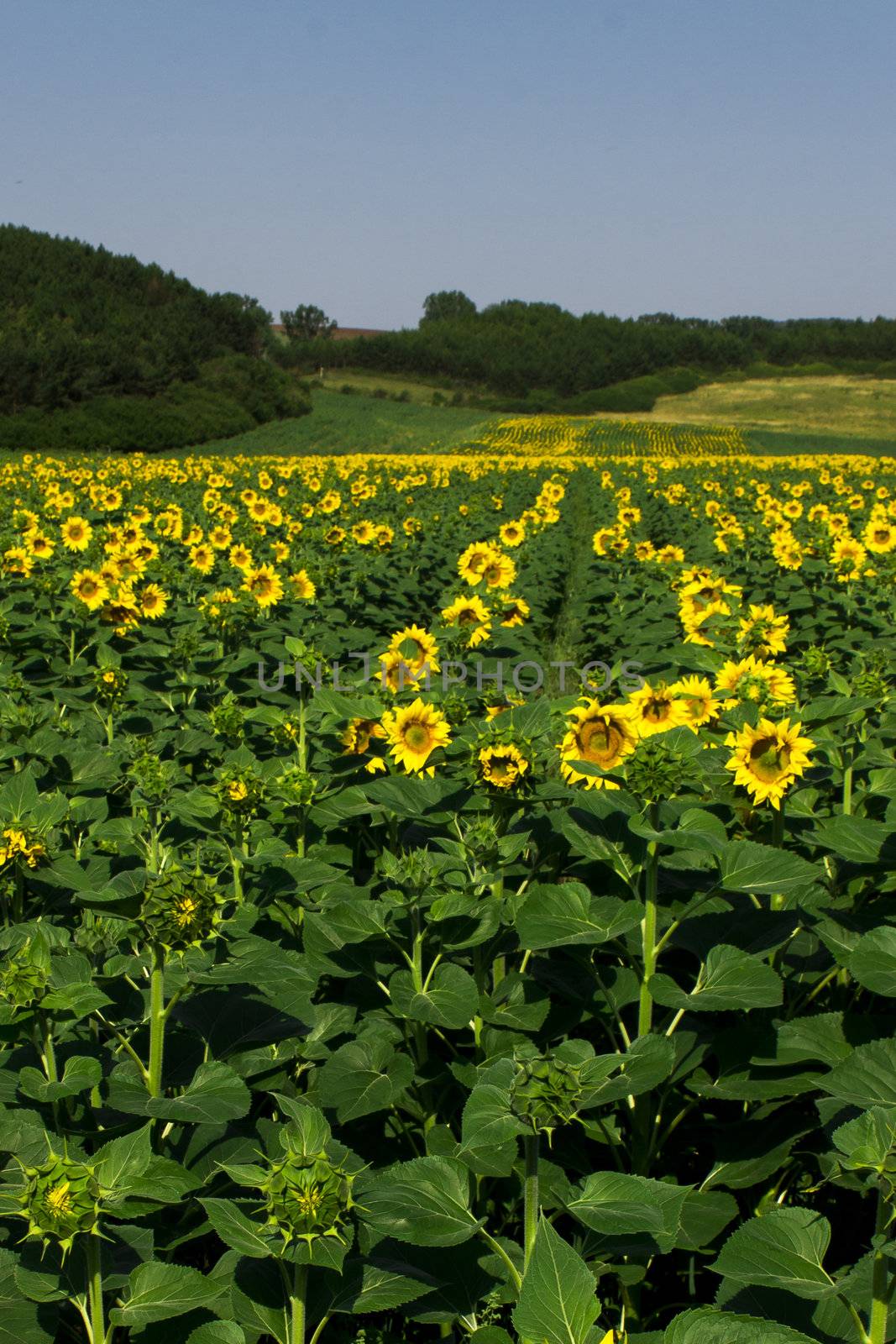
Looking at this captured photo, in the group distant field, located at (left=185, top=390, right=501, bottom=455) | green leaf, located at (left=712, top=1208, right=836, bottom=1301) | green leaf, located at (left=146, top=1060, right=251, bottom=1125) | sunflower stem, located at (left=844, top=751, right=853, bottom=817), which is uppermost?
distant field, located at (left=185, top=390, right=501, bottom=455)

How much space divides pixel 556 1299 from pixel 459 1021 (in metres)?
0.96

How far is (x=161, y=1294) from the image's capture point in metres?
1.85

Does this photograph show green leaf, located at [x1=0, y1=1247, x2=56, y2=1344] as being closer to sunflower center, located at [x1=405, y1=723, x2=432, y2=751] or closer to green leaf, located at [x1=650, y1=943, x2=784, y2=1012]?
green leaf, located at [x1=650, y1=943, x2=784, y2=1012]

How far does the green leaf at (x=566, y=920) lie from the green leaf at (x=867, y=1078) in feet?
1.69

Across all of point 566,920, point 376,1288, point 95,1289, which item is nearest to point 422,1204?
point 376,1288

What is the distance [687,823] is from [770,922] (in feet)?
1.32

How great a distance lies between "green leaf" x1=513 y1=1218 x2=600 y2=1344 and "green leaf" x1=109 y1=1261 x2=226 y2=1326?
2.10 ft

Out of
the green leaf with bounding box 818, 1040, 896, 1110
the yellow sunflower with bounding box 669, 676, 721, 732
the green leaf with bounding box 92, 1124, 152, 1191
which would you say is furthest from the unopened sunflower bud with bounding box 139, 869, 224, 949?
the yellow sunflower with bounding box 669, 676, 721, 732

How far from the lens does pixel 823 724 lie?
342 cm

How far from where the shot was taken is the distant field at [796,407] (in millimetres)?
72062

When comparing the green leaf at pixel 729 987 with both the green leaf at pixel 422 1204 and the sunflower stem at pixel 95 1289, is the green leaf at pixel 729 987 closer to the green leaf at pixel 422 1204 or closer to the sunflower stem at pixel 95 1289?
the green leaf at pixel 422 1204

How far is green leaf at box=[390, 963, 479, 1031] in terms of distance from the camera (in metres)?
2.44

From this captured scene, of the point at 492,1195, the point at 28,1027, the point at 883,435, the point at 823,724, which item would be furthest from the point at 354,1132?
the point at 883,435

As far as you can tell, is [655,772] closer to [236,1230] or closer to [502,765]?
[502,765]
